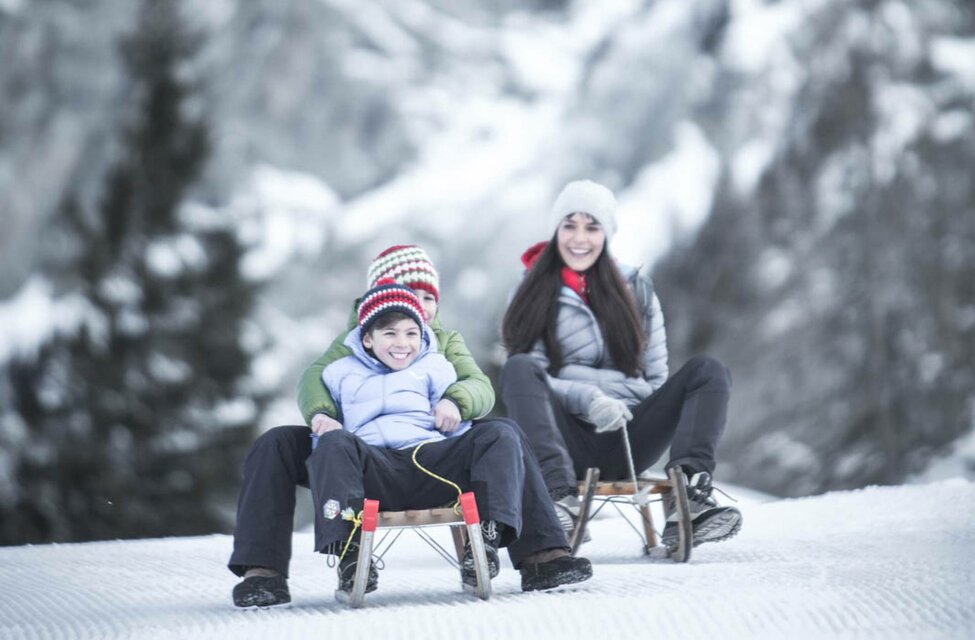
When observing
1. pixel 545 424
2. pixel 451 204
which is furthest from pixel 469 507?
pixel 451 204

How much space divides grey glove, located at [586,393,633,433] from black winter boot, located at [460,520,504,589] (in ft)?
1.99

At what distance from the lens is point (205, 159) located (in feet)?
44.2

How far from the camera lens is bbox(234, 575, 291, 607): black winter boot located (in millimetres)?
2154

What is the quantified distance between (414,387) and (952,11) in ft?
77.6

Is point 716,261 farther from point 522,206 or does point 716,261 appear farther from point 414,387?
point 414,387

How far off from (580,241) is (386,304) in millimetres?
906

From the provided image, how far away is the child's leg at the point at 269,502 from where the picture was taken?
2.19m

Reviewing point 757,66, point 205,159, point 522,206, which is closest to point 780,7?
A: point 757,66

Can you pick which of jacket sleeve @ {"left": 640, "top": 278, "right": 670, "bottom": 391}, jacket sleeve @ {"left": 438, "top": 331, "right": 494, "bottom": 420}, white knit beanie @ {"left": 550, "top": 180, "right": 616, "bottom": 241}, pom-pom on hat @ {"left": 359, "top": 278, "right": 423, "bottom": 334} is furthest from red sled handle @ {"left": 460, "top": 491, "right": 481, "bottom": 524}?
white knit beanie @ {"left": 550, "top": 180, "right": 616, "bottom": 241}

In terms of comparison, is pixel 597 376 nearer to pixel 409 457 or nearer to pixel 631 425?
pixel 631 425

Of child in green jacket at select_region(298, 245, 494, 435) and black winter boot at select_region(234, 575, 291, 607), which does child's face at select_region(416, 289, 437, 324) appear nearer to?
child in green jacket at select_region(298, 245, 494, 435)

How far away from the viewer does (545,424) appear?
2.78 metres

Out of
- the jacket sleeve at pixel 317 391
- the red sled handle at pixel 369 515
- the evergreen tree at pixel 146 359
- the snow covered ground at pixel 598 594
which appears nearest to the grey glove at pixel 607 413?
the snow covered ground at pixel 598 594

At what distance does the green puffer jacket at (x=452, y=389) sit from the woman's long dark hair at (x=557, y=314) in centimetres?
57
